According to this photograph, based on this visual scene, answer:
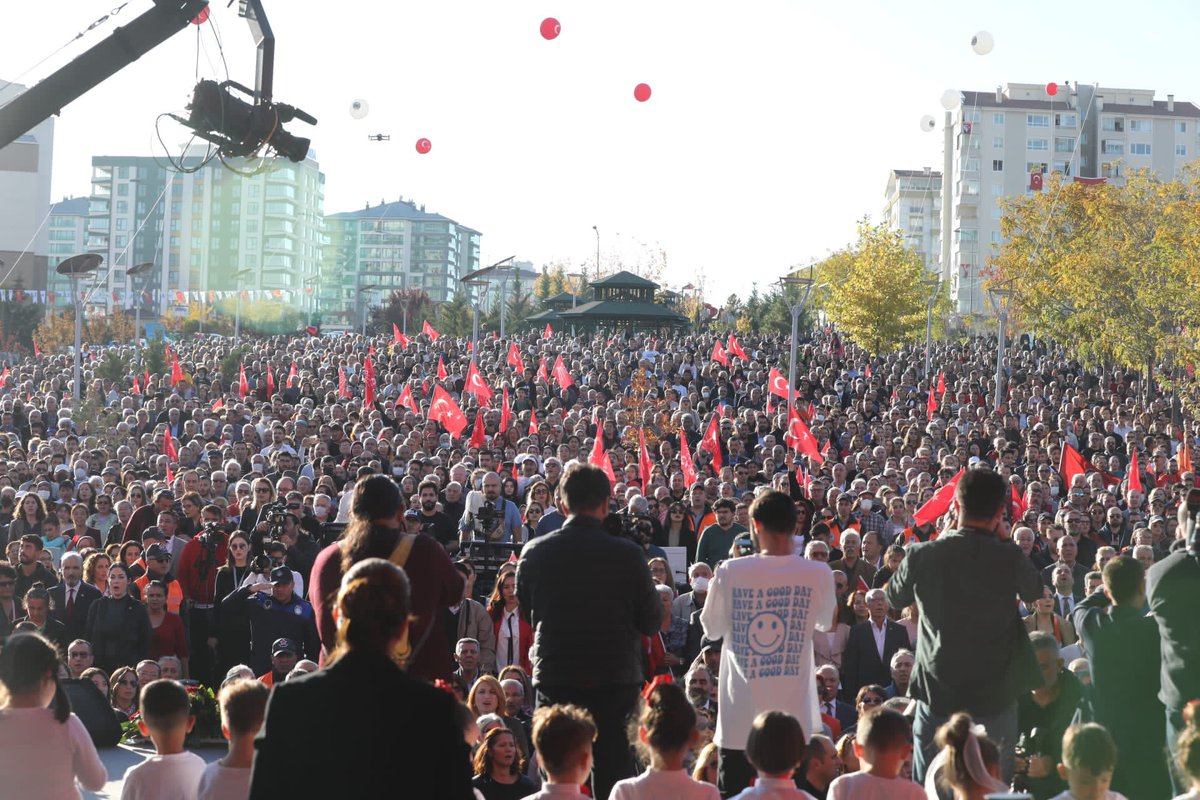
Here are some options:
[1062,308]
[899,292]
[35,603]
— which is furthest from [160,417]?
[899,292]

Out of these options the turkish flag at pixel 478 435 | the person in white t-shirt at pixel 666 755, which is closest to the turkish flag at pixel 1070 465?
the turkish flag at pixel 478 435

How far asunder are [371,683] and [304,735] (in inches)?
7.8

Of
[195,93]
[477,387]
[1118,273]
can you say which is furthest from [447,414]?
[1118,273]

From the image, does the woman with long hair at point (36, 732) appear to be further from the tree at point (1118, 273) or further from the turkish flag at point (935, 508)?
the tree at point (1118, 273)

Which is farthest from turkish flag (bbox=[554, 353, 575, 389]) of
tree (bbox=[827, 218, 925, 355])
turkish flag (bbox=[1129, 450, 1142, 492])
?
tree (bbox=[827, 218, 925, 355])

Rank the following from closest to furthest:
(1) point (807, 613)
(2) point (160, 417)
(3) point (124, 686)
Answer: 1. (1) point (807, 613)
2. (3) point (124, 686)
3. (2) point (160, 417)

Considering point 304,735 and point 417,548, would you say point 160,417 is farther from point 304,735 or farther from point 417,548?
point 304,735

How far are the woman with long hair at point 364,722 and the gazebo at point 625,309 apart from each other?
4442 centimetres

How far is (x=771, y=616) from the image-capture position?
5.94 meters

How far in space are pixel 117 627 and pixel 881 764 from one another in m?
7.41

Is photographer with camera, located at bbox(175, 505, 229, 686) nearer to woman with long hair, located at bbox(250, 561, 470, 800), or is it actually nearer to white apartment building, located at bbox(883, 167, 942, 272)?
woman with long hair, located at bbox(250, 561, 470, 800)

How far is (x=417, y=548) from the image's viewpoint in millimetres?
5461

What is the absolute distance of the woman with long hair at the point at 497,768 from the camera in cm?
737

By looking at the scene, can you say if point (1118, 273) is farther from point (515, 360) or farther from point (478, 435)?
point (478, 435)
